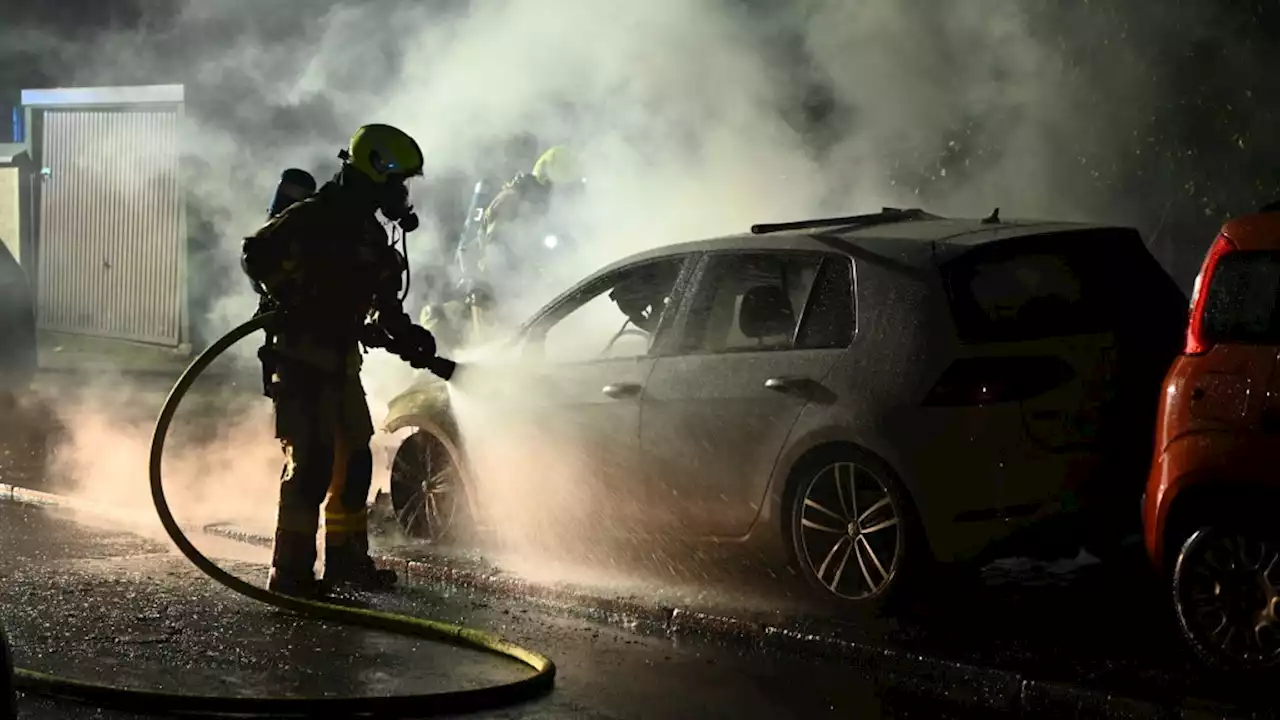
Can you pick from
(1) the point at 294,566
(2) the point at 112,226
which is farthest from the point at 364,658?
(2) the point at 112,226

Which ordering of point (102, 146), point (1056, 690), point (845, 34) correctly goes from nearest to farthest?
point (1056, 690) → point (845, 34) → point (102, 146)

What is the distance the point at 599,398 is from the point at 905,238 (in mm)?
1637

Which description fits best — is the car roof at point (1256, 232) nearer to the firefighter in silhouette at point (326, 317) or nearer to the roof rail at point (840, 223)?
the roof rail at point (840, 223)

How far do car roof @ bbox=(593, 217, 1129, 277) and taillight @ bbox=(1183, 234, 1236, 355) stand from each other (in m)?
0.98

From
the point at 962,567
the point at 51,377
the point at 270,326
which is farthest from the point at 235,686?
the point at 51,377

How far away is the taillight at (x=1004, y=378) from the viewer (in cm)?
598

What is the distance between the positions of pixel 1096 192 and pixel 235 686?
605 cm

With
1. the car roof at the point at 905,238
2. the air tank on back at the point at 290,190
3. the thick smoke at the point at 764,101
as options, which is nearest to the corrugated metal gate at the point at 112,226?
the thick smoke at the point at 764,101

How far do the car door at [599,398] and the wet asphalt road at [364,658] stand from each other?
62cm

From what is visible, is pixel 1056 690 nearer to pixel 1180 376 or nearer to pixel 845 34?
pixel 1180 376

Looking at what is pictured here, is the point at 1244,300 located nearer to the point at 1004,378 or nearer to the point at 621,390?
the point at 1004,378

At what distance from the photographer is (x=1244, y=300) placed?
5.27 m

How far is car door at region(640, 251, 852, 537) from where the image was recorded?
21.5 feet

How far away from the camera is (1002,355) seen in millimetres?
6012
